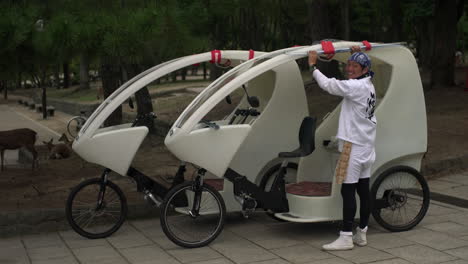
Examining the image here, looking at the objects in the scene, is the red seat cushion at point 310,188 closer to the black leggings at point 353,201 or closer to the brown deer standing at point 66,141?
the black leggings at point 353,201

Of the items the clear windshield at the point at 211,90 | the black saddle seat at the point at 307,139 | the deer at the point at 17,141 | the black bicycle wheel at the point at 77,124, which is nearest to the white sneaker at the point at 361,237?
the black saddle seat at the point at 307,139

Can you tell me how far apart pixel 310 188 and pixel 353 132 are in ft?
3.37

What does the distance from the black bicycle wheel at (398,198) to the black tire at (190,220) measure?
1459 mm

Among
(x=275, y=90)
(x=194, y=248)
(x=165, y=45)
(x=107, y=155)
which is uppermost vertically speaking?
(x=165, y=45)

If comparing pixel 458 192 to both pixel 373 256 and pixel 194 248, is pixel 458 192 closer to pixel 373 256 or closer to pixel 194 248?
pixel 373 256

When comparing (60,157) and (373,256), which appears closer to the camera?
(373,256)

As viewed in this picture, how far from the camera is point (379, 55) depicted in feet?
20.0

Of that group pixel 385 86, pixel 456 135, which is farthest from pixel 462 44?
pixel 385 86

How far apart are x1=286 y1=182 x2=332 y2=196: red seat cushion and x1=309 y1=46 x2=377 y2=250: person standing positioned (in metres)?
0.53

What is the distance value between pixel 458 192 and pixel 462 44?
54853mm

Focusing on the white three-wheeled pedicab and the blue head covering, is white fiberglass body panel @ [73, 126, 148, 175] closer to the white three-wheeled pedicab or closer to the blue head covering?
the white three-wheeled pedicab

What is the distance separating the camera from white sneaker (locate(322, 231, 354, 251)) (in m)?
5.61

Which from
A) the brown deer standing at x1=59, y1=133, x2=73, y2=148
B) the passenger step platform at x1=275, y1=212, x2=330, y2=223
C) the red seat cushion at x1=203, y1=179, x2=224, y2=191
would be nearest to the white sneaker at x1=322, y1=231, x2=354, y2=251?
the passenger step platform at x1=275, y1=212, x2=330, y2=223

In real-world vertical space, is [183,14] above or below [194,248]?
above
